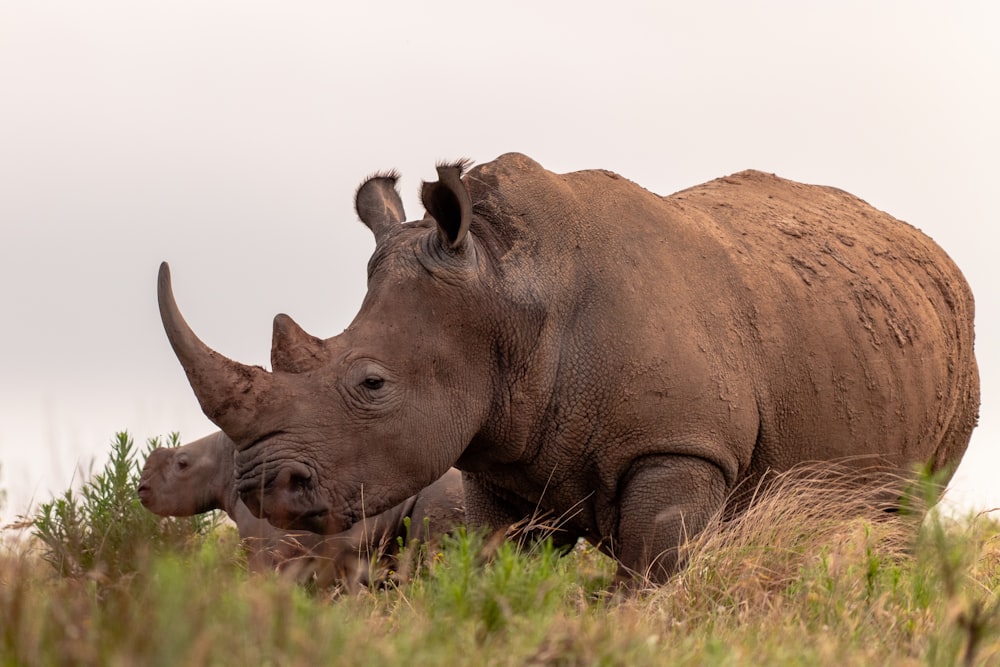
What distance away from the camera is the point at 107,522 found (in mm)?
8008

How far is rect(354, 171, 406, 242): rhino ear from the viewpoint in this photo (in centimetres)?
724

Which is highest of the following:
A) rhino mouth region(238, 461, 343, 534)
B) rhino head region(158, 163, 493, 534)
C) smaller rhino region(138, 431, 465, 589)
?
rhino head region(158, 163, 493, 534)

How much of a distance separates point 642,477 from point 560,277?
3.22ft


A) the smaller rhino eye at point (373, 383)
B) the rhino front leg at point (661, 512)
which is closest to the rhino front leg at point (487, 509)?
the rhino front leg at point (661, 512)

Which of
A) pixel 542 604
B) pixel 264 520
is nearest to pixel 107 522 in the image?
pixel 264 520

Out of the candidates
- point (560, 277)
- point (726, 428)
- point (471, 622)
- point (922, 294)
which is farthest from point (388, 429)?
point (922, 294)

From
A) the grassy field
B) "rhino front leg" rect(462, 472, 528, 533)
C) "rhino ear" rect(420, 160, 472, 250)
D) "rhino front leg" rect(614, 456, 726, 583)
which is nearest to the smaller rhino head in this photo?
the grassy field

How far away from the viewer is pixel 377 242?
23.0 ft

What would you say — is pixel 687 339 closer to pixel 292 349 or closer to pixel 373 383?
pixel 373 383

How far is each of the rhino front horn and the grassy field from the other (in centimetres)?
57

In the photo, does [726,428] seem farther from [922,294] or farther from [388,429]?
[922,294]

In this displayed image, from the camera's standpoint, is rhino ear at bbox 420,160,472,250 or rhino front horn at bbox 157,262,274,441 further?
rhino ear at bbox 420,160,472,250

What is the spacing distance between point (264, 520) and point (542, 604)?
405 centimetres

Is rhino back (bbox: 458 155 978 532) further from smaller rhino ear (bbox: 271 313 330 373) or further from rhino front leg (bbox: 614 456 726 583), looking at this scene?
smaller rhino ear (bbox: 271 313 330 373)
